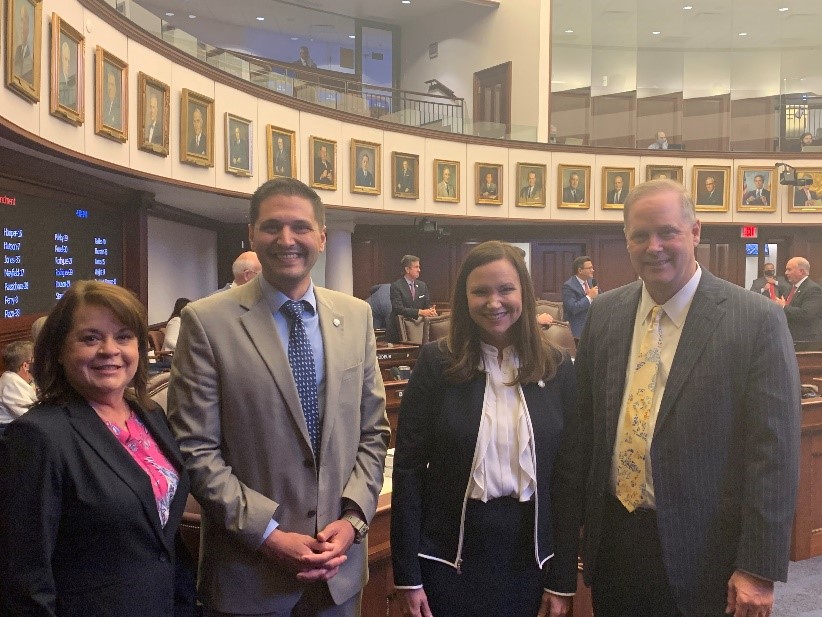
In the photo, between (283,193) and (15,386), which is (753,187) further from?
(283,193)

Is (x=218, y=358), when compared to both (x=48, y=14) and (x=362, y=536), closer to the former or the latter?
(x=362, y=536)

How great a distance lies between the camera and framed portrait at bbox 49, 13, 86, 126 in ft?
17.8

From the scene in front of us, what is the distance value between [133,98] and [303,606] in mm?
6236

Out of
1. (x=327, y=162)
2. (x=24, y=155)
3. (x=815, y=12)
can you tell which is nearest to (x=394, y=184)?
(x=327, y=162)

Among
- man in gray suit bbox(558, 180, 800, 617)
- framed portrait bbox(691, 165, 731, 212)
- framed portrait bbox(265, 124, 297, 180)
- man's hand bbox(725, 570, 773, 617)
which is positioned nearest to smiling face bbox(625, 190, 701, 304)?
man in gray suit bbox(558, 180, 800, 617)

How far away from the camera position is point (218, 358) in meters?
1.86

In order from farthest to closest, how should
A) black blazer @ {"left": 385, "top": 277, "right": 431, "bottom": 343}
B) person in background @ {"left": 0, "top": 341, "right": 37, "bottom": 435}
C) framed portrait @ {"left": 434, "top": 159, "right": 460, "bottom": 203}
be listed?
1. framed portrait @ {"left": 434, "top": 159, "right": 460, "bottom": 203}
2. black blazer @ {"left": 385, "top": 277, "right": 431, "bottom": 343}
3. person in background @ {"left": 0, "top": 341, "right": 37, "bottom": 435}

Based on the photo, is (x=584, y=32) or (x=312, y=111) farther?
(x=584, y=32)

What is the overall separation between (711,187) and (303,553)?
1387cm

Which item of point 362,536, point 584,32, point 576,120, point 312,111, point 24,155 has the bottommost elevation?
point 362,536

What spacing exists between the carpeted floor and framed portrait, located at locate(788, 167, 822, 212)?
38.2 ft

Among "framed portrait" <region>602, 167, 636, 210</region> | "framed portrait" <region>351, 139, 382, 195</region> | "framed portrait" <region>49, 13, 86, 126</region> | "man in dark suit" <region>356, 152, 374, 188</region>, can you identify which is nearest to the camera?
"framed portrait" <region>49, 13, 86, 126</region>

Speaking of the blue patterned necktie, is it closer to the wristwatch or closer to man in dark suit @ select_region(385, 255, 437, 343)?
the wristwatch

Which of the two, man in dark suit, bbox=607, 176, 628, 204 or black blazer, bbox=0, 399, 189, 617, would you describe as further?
man in dark suit, bbox=607, 176, 628, 204
